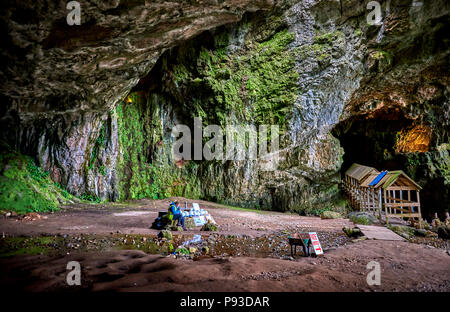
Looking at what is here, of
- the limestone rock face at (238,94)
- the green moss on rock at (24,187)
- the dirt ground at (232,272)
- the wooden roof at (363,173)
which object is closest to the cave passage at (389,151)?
the limestone rock face at (238,94)

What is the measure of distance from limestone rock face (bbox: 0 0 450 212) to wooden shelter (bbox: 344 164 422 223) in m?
1.68

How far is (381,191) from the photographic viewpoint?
14656 millimetres

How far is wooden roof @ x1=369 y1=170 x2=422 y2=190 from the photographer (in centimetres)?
1045

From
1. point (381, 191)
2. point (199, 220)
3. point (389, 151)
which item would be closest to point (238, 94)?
point (199, 220)

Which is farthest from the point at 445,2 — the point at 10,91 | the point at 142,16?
the point at 10,91

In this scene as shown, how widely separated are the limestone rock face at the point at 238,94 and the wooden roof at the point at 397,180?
5901 mm

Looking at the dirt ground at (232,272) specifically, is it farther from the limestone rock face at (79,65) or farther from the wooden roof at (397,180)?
the limestone rock face at (79,65)

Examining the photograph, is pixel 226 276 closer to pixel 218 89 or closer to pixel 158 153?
pixel 218 89

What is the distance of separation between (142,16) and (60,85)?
5333mm

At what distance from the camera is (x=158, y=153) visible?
57.8ft

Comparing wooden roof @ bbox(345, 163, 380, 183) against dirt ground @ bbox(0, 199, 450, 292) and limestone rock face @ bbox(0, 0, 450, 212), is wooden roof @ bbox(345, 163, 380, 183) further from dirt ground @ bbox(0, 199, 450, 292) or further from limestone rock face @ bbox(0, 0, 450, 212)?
dirt ground @ bbox(0, 199, 450, 292)

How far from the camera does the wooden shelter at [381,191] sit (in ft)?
34.6

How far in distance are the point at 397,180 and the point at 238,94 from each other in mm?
9919

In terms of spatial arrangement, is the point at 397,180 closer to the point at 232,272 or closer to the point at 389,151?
the point at 232,272
